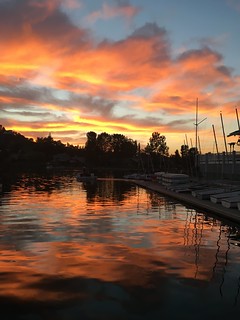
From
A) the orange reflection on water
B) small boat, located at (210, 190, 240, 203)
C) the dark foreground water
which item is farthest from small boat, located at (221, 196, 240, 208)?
the dark foreground water

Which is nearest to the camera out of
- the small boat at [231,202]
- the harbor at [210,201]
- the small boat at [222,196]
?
the harbor at [210,201]

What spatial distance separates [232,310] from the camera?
1030 cm

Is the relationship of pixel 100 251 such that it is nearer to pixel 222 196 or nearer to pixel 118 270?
pixel 118 270

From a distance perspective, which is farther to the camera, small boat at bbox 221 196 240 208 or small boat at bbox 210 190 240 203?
small boat at bbox 210 190 240 203

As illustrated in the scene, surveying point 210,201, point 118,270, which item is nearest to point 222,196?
point 210,201

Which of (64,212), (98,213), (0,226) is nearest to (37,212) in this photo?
(64,212)

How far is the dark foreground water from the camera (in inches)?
406

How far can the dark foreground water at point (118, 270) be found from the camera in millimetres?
10312

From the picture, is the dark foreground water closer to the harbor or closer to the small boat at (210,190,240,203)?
the harbor

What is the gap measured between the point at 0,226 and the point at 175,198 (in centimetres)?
2440

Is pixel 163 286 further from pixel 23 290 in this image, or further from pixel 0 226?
pixel 0 226

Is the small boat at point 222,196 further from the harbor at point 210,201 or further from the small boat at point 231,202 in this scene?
the small boat at point 231,202

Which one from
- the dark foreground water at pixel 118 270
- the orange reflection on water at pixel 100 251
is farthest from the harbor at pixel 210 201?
the dark foreground water at pixel 118 270

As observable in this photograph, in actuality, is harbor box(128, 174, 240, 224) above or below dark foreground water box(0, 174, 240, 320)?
above
